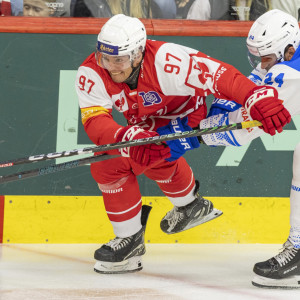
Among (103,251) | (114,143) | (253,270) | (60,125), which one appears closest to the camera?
(114,143)

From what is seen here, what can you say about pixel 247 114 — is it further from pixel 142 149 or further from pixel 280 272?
pixel 280 272

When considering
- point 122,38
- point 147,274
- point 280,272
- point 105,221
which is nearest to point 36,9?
point 122,38

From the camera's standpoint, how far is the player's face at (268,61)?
12.1 feet

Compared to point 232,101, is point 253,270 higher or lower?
lower

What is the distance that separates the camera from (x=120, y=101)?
3.78m

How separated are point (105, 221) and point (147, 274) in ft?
2.37

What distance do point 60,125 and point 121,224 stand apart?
81cm

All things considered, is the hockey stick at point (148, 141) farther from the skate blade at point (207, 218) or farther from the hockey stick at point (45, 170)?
the skate blade at point (207, 218)

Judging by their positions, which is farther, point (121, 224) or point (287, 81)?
point (121, 224)

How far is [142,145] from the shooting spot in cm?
345

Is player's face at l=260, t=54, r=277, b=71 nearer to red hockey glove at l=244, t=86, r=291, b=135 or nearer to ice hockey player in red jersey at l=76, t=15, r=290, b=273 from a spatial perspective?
ice hockey player in red jersey at l=76, t=15, r=290, b=273

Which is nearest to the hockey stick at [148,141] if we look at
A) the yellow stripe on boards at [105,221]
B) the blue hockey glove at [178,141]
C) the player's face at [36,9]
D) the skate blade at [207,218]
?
the blue hockey glove at [178,141]

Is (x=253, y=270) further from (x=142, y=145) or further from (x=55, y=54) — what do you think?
(x=55, y=54)

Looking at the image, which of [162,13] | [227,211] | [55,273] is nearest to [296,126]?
[227,211]
